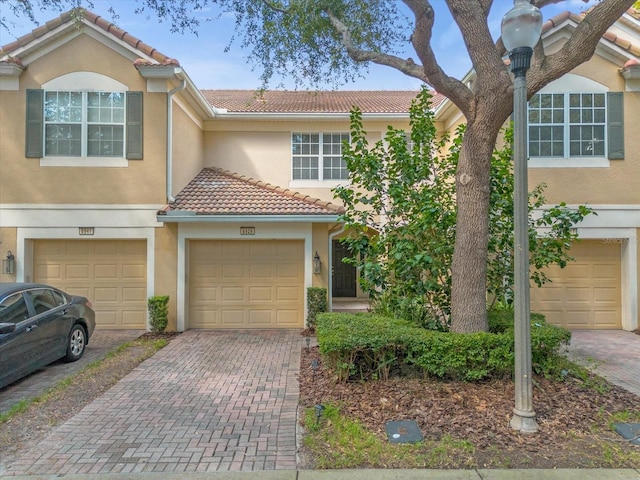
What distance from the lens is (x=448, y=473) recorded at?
363 cm

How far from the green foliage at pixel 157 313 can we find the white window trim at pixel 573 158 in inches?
377

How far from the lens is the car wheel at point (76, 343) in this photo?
7176 millimetres

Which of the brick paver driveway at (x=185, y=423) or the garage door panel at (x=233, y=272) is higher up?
the garage door panel at (x=233, y=272)

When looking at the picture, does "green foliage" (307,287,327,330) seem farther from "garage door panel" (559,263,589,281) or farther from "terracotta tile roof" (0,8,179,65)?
"terracotta tile roof" (0,8,179,65)

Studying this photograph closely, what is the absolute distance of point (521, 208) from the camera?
4383 millimetres

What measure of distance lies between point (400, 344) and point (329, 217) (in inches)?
185

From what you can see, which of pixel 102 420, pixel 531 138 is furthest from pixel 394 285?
pixel 531 138

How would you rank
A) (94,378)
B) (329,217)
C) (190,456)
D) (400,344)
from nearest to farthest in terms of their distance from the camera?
(190,456) → (400,344) → (94,378) → (329,217)

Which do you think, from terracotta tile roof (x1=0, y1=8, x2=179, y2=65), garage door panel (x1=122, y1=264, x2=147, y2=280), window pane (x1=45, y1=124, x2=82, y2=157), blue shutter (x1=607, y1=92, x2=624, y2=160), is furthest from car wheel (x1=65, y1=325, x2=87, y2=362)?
blue shutter (x1=607, y1=92, x2=624, y2=160)

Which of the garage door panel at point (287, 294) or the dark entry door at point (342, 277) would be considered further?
the dark entry door at point (342, 277)

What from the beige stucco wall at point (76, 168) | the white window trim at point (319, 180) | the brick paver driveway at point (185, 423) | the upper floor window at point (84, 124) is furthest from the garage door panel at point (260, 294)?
the upper floor window at point (84, 124)

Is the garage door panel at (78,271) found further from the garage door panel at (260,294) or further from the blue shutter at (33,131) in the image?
the garage door panel at (260,294)

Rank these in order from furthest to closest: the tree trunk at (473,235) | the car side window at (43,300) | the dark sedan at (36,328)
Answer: the car side window at (43,300), the tree trunk at (473,235), the dark sedan at (36,328)

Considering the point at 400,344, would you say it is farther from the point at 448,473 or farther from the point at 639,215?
the point at 639,215
